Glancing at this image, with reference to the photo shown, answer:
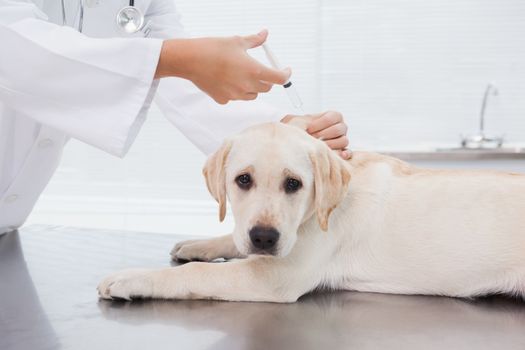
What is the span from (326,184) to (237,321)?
0.32 m

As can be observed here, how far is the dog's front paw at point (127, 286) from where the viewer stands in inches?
43.7

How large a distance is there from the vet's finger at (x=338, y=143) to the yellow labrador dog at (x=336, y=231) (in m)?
0.20

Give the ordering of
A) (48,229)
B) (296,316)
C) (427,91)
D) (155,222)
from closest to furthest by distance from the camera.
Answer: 1. (296,316)
2. (48,229)
3. (427,91)
4. (155,222)

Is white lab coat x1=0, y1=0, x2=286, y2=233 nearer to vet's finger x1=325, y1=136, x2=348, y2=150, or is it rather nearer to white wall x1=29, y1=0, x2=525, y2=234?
vet's finger x1=325, y1=136, x2=348, y2=150

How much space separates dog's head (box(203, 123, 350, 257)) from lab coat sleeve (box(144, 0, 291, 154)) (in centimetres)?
42

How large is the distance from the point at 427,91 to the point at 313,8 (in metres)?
0.91

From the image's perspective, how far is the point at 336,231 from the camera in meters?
1.22

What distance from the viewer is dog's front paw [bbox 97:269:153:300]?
111cm

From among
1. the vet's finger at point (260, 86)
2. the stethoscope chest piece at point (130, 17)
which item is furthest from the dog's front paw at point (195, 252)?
the stethoscope chest piece at point (130, 17)

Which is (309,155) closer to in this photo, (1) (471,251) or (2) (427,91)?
(1) (471,251)

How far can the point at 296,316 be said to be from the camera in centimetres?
102

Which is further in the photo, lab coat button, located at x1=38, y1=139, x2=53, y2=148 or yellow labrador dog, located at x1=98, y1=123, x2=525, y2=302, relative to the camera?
lab coat button, located at x1=38, y1=139, x2=53, y2=148

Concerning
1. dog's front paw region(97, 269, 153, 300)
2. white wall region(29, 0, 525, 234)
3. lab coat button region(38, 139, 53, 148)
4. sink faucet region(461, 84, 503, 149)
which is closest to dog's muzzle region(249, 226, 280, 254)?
dog's front paw region(97, 269, 153, 300)

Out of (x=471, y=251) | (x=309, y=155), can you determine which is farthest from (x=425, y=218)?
(x=309, y=155)
